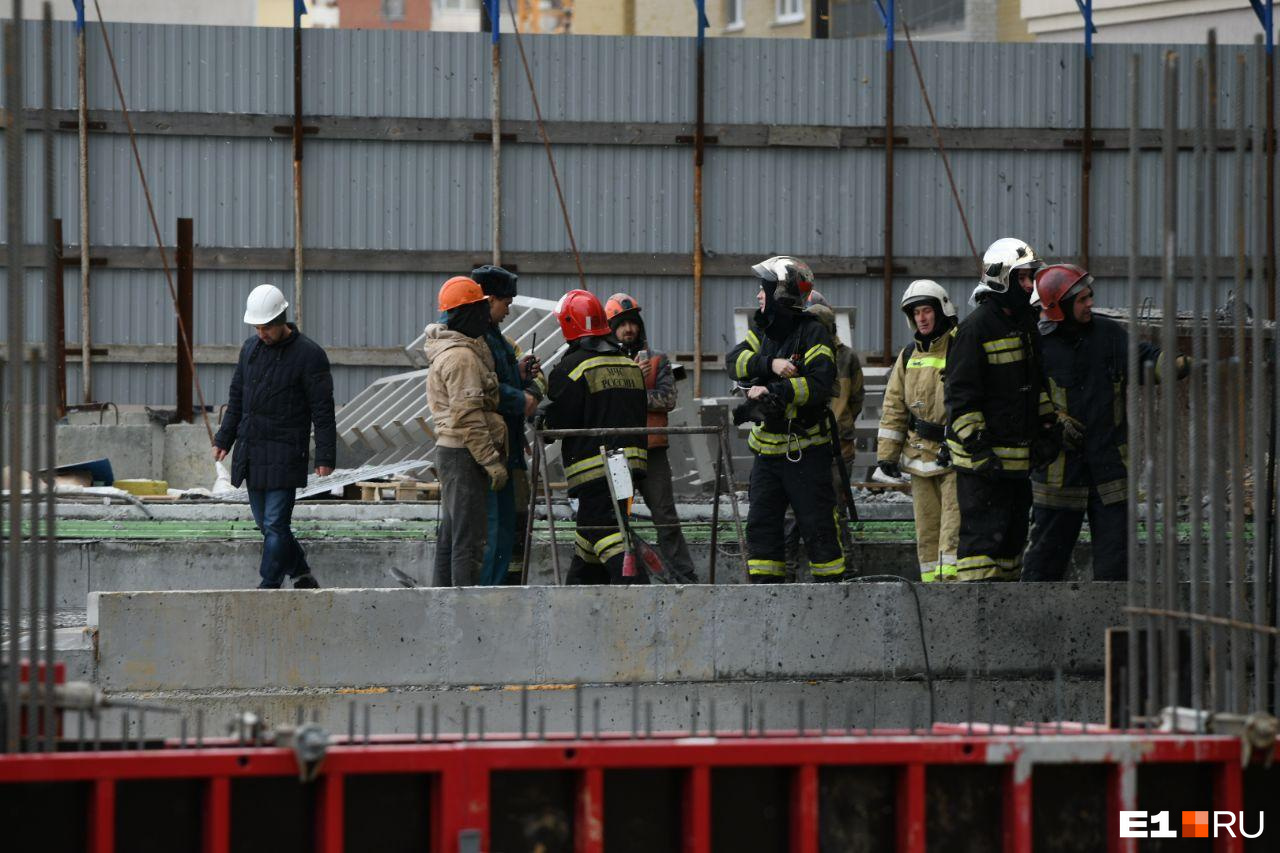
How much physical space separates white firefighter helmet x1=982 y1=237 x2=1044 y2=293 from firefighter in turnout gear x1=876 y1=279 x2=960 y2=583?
768 millimetres

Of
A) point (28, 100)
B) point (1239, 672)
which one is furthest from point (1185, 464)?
point (28, 100)

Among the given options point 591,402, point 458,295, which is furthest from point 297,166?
point 458,295

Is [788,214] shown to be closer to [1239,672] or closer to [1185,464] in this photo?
[1185,464]

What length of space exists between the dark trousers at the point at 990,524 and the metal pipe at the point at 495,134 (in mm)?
Result: 9466

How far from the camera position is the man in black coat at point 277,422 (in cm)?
1020

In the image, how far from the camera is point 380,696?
27.5 feet

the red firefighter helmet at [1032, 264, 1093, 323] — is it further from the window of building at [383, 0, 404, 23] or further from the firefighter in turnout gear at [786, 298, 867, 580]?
the window of building at [383, 0, 404, 23]

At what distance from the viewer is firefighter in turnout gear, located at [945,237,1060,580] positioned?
9.22m

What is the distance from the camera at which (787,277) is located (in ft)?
32.2

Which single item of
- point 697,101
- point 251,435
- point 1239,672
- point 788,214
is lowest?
point 1239,672

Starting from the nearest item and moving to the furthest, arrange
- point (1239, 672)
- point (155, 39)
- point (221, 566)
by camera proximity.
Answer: point (1239, 672), point (221, 566), point (155, 39)

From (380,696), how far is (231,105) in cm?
1116

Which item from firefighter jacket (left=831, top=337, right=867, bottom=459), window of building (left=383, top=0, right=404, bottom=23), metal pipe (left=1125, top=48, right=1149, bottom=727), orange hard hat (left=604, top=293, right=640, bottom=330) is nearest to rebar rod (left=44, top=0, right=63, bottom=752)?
metal pipe (left=1125, top=48, right=1149, bottom=727)

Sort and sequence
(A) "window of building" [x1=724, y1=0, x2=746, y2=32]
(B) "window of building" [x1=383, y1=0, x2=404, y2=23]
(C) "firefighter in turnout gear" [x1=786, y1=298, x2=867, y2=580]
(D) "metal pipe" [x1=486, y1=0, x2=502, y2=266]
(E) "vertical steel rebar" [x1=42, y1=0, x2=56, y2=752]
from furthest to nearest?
(B) "window of building" [x1=383, y1=0, x2=404, y2=23]
(A) "window of building" [x1=724, y1=0, x2=746, y2=32]
(D) "metal pipe" [x1=486, y1=0, x2=502, y2=266]
(C) "firefighter in turnout gear" [x1=786, y1=298, x2=867, y2=580]
(E) "vertical steel rebar" [x1=42, y1=0, x2=56, y2=752]
